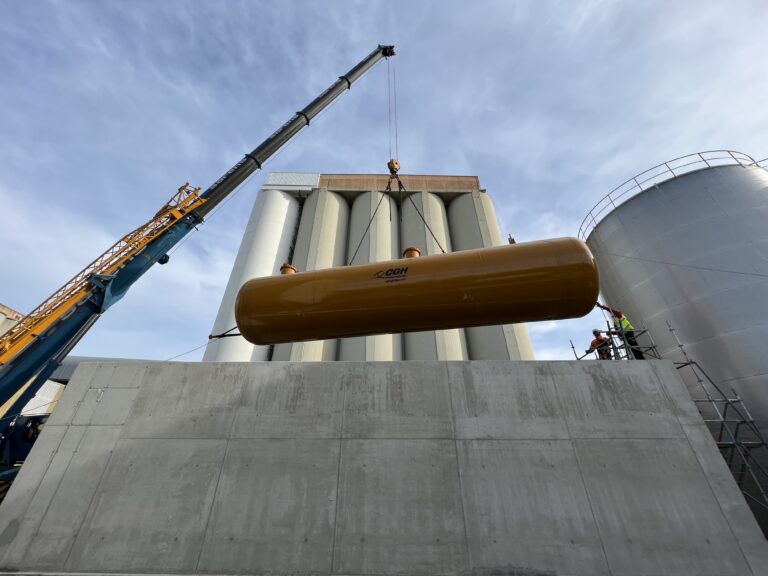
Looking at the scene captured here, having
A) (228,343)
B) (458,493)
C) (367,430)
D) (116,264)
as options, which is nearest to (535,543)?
(458,493)

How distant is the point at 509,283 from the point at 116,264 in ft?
32.3

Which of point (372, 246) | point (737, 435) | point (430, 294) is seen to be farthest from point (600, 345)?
point (372, 246)

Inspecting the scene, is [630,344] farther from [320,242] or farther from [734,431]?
[320,242]

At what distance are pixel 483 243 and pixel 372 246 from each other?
4.41 metres

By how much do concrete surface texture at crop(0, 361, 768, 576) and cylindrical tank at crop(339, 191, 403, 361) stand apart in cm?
397

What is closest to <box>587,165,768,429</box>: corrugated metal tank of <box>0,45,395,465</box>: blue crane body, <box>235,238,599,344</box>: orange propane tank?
<box>235,238,599,344</box>: orange propane tank

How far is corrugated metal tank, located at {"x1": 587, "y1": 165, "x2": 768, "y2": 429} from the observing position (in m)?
7.20

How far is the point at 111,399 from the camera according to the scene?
21.5 feet

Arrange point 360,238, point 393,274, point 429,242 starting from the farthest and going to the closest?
point 360,238 → point 429,242 → point 393,274

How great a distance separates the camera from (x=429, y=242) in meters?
13.5

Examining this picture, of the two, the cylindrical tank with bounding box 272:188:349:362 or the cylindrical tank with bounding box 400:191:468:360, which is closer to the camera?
the cylindrical tank with bounding box 400:191:468:360

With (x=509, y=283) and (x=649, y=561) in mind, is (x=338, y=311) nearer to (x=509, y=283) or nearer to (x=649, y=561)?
(x=509, y=283)

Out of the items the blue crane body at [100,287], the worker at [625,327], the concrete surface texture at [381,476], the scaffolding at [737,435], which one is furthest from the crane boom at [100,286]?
the scaffolding at [737,435]

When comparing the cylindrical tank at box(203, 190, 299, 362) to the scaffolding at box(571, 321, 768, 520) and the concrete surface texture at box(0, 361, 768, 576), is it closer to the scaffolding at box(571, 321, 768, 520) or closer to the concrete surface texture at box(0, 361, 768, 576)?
the concrete surface texture at box(0, 361, 768, 576)
